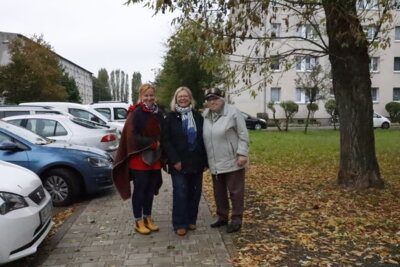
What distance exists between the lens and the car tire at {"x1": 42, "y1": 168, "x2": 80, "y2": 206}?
7.33m

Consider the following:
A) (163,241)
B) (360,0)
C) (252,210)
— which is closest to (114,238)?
(163,241)

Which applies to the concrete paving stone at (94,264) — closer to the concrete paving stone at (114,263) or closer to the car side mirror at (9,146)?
the concrete paving stone at (114,263)

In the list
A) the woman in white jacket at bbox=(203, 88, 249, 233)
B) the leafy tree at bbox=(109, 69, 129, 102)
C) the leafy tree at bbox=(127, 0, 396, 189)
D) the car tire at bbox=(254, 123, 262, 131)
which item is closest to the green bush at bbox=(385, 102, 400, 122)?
the car tire at bbox=(254, 123, 262, 131)

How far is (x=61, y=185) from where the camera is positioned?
292 inches

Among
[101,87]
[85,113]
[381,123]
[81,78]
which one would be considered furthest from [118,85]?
[85,113]

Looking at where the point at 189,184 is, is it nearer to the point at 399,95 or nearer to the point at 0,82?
the point at 0,82

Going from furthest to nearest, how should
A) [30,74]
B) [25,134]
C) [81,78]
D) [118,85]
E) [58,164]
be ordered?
1. [118,85]
2. [81,78]
3. [30,74]
4. [25,134]
5. [58,164]

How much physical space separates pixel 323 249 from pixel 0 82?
3618 cm

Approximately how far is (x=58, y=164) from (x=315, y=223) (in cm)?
433

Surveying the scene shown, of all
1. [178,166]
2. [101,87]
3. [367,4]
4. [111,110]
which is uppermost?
[101,87]

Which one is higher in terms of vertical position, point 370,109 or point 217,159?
point 370,109

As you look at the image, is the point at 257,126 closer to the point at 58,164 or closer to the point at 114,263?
the point at 58,164

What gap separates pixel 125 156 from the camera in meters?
5.25

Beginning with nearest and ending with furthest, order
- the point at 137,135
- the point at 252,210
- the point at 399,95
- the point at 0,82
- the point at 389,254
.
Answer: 1. the point at 389,254
2. the point at 137,135
3. the point at 252,210
4. the point at 0,82
5. the point at 399,95
